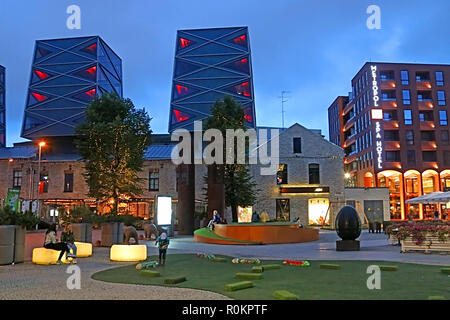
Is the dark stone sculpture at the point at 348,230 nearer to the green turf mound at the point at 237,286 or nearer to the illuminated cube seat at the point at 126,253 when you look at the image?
the illuminated cube seat at the point at 126,253

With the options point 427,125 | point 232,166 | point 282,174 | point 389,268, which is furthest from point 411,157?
point 389,268

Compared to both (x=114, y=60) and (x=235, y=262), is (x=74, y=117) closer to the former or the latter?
(x=114, y=60)

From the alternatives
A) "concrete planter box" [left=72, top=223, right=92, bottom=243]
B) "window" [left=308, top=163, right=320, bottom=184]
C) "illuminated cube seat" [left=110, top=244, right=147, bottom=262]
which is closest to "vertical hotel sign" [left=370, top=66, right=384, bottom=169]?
"window" [left=308, top=163, right=320, bottom=184]

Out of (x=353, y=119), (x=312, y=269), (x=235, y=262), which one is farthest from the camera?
(x=353, y=119)

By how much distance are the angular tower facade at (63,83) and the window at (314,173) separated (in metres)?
36.6

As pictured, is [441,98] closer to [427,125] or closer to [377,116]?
[427,125]

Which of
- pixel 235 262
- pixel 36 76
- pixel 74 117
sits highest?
pixel 36 76

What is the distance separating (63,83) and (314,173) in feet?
143

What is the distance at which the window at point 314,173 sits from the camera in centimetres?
4134

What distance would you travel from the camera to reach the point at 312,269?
1130 cm

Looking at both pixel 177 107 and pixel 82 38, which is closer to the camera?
pixel 177 107

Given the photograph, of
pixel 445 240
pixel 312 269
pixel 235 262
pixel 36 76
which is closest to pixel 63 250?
pixel 235 262

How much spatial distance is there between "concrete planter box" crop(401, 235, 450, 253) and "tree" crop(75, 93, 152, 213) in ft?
62.2
